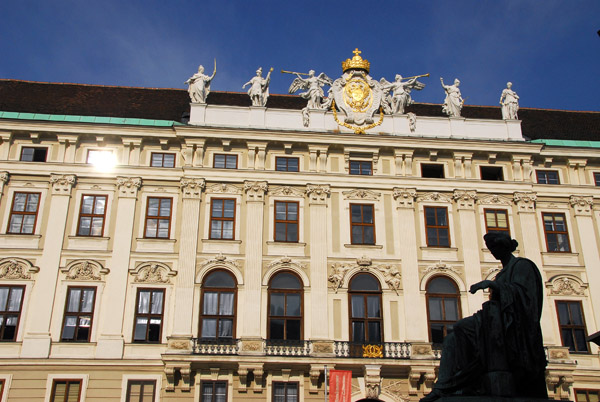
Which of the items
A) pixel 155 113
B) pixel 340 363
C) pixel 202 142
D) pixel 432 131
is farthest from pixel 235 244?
pixel 432 131

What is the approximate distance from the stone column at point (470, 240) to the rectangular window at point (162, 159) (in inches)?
458

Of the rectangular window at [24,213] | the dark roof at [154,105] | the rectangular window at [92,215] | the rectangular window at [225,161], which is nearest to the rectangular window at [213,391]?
the rectangular window at [92,215]

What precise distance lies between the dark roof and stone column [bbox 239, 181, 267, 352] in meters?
5.53

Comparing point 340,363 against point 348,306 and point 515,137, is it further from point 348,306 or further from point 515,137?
point 515,137

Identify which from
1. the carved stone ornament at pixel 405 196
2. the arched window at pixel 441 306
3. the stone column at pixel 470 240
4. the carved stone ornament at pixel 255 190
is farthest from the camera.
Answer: the carved stone ornament at pixel 405 196

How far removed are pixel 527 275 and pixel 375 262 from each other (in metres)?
16.6

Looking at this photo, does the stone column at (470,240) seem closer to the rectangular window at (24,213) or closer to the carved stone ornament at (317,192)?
the carved stone ornament at (317,192)

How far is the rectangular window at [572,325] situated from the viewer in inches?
947

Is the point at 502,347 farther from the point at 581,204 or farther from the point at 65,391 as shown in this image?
the point at 581,204

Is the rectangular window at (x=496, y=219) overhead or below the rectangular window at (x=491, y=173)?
below

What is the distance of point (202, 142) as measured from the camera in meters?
25.4

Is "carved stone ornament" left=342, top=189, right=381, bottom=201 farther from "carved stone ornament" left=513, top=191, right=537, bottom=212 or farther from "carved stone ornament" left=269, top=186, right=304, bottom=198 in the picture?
"carved stone ornament" left=513, top=191, right=537, bottom=212

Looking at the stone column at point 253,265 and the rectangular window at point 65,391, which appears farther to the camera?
the stone column at point 253,265

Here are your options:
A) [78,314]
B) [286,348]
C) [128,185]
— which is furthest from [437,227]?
[78,314]
